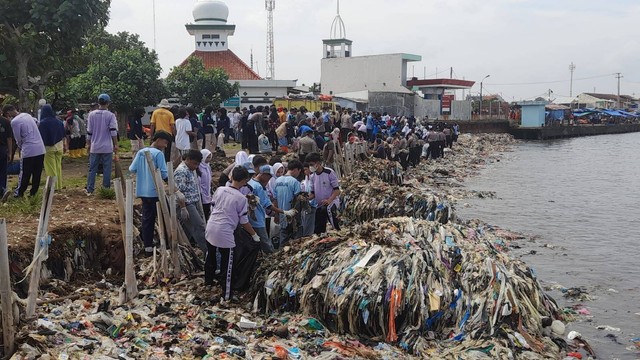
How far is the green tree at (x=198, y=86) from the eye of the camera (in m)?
33.6

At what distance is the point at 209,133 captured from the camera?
17016mm

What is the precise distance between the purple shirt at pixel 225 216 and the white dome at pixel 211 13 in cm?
4080

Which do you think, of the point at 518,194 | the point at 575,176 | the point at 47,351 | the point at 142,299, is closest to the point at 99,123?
the point at 142,299

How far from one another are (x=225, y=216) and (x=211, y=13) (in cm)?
4120

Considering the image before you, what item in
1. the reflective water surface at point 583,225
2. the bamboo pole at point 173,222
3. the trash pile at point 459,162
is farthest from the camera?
the trash pile at point 459,162

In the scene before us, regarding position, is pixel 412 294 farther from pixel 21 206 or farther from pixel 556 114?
pixel 556 114

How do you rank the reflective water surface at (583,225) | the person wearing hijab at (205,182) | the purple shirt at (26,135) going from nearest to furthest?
the person wearing hijab at (205,182) → the reflective water surface at (583,225) → the purple shirt at (26,135)

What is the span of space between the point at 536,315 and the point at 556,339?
1.20 ft

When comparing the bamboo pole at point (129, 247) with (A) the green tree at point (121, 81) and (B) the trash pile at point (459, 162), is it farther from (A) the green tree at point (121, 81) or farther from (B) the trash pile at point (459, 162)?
(A) the green tree at point (121, 81)

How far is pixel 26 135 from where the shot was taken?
31.6 ft

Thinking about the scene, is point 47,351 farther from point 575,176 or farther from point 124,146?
point 575,176

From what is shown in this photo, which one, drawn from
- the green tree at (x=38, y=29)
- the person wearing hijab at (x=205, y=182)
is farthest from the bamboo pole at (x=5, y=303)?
the green tree at (x=38, y=29)

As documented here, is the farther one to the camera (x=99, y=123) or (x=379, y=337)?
(x=99, y=123)

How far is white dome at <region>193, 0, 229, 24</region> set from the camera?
45844 millimetres
